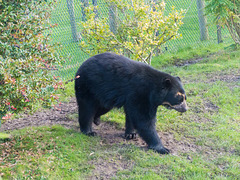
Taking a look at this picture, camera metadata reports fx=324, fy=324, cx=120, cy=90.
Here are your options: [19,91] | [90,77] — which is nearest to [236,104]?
[90,77]

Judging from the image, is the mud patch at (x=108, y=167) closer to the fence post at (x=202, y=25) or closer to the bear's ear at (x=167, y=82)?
the bear's ear at (x=167, y=82)

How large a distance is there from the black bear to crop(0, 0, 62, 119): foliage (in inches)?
57.1

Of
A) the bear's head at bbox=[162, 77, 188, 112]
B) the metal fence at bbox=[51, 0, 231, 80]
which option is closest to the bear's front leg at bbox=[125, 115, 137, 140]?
the bear's head at bbox=[162, 77, 188, 112]

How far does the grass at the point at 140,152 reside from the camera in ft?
16.9

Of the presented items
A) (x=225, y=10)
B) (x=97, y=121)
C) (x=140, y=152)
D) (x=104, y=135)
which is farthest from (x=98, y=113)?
(x=225, y=10)

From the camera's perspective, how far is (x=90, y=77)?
643cm

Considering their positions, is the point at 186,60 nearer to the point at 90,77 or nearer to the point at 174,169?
the point at 90,77

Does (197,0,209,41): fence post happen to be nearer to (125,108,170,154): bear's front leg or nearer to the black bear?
the black bear

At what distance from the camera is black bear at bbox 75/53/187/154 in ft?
19.9

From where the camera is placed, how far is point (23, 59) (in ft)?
14.9

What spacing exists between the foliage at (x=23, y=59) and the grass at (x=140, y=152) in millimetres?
1079

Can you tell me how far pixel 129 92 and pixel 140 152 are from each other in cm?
113

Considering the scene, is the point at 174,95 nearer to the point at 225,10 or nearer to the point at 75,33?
the point at 225,10

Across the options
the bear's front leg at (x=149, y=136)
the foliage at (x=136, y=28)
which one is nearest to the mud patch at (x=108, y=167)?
the bear's front leg at (x=149, y=136)
